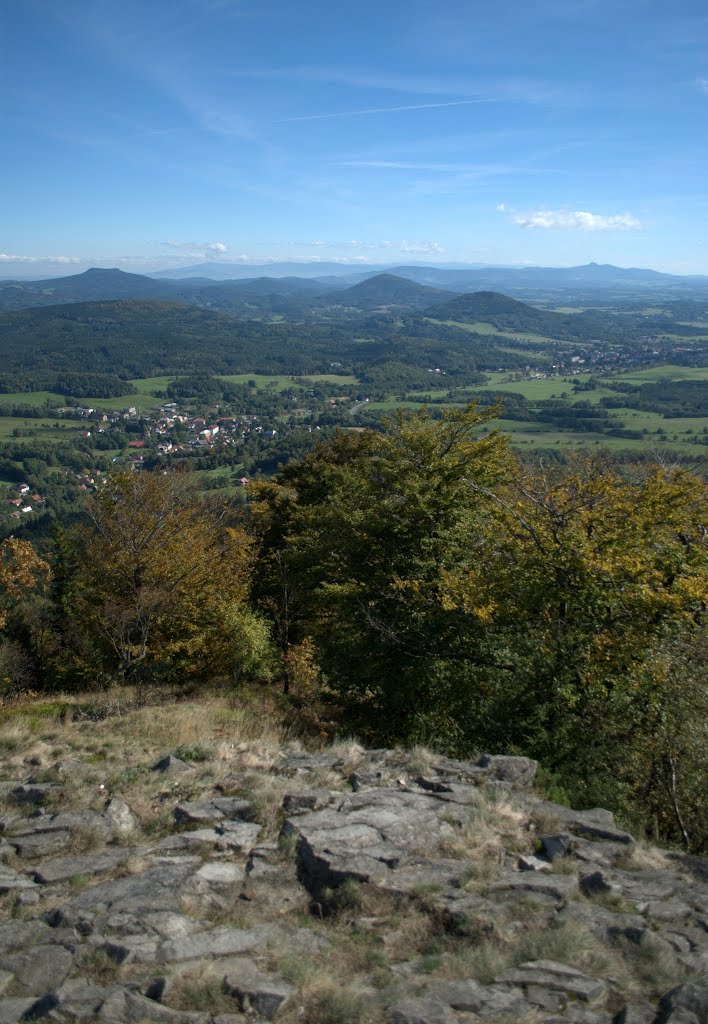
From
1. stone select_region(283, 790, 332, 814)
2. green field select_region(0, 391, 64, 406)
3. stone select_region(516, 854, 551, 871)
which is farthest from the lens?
green field select_region(0, 391, 64, 406)

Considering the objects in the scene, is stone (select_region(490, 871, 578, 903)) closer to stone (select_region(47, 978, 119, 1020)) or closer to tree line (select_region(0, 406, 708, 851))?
tree line (select_region(0, 406, 708, 851))

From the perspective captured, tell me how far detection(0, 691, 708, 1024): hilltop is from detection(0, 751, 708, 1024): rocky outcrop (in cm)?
2

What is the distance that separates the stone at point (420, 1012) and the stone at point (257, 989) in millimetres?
788

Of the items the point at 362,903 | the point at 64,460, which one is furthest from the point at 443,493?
the point at 64,460

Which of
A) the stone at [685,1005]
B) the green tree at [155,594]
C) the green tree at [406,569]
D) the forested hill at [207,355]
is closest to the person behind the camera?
the stone at [685,1005]

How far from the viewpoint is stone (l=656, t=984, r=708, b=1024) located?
4.35 m

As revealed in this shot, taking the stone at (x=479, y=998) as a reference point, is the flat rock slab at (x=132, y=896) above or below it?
below

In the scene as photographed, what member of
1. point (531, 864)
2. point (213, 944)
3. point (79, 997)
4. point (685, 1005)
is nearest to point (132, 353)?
point (531, 864)

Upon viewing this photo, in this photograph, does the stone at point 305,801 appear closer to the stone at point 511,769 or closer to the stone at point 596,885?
the stone at point 511,769

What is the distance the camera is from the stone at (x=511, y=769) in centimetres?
873

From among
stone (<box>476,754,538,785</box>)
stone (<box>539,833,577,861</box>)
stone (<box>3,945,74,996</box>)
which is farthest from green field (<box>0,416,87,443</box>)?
stone (<box>539,833,577,861</box>)

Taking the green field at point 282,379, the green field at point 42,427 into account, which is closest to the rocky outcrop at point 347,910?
the green field at point 42,427

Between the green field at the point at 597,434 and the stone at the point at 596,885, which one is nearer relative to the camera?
the stone at the point at 596,885

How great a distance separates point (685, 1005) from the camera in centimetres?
446
